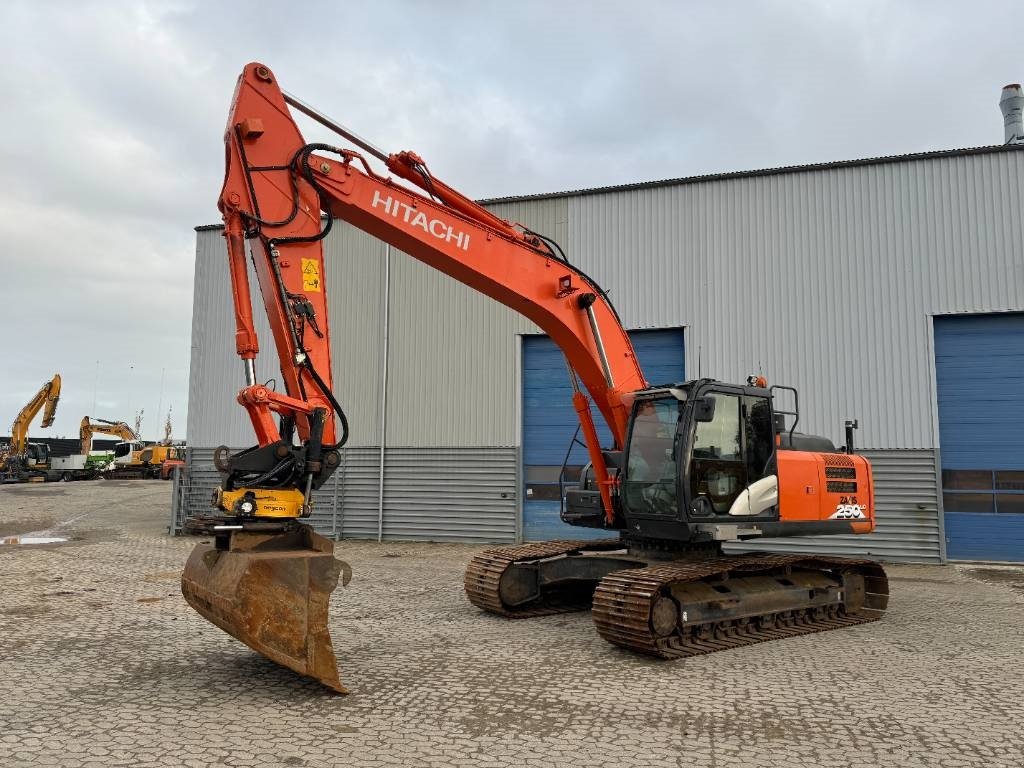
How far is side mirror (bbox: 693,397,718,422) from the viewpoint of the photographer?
7.67 m

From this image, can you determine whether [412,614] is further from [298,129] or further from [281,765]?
[298,129]

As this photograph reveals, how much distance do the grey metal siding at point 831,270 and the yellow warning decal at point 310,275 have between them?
1024 centimetres

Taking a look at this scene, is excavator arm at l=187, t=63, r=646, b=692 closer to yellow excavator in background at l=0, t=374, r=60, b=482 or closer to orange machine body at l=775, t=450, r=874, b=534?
orange machine body at l=775, t=450, r=874, b=534

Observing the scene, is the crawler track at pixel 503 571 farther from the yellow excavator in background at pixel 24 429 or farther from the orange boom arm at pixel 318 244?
the yellow excavator in background at pixel 24 429

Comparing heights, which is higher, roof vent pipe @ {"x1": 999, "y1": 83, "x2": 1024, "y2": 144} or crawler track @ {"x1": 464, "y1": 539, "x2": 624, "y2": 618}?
roof vent pipe @ {"x1": 999, "y1": 83, "x2": 1024, "y2": 144}

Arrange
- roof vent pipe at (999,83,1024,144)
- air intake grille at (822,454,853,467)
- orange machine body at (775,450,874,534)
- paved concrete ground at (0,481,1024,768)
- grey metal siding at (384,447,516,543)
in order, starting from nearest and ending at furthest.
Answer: paved concrete ground at (0,481,1024,768) < orange machine body at (775,450,874,534) < air intake grille at (822,454,853,467) < grey metal siding at (384,447,516,543) < roof vent pipe at (999,83,1024,144)

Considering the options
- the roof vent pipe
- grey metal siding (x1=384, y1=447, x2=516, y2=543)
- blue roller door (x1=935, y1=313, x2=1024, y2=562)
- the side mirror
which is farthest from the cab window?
the roof vent pipe

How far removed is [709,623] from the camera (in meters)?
7.66

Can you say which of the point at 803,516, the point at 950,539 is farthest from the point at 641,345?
the point at 803,516

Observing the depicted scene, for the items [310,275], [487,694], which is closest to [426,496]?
[310,275]

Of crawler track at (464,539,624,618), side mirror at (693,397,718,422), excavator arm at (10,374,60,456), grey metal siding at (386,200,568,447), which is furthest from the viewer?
excavator arm at (10,374,60,456)

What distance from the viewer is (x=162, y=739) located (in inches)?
186

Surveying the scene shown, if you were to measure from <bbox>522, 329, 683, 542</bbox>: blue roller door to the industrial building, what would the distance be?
0.04 metres

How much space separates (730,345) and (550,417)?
3.99 m
